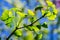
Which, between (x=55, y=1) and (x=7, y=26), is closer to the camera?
(x=7, y=26)

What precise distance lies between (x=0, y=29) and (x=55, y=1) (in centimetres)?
42

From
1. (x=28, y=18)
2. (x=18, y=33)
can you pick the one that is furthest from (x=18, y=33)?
(x=28, y=18)

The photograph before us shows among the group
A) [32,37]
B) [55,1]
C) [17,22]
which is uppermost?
[55,1]

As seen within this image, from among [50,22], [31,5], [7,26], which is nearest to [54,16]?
[50,22]

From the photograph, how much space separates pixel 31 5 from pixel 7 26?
0.72ft

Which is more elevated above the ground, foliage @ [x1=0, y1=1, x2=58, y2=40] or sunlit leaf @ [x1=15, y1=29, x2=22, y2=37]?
foliage @ [x1=0, y1=1, x2=58, y2=40]

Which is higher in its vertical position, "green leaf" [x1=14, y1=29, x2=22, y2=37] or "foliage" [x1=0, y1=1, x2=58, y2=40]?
"foliage" [x1=0, y1=1, x2=58, y2=40]

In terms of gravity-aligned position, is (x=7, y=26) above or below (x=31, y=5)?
below

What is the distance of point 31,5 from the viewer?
1195 millimetres

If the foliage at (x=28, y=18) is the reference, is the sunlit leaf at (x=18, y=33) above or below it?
below

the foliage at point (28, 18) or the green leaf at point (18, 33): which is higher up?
the foliage at point (28, 18)

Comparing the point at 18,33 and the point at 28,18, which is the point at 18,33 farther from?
the point at 28,18

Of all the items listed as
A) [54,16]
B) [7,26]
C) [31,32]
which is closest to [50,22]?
[54,16]

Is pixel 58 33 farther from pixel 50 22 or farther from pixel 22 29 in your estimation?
pixel 22 29
